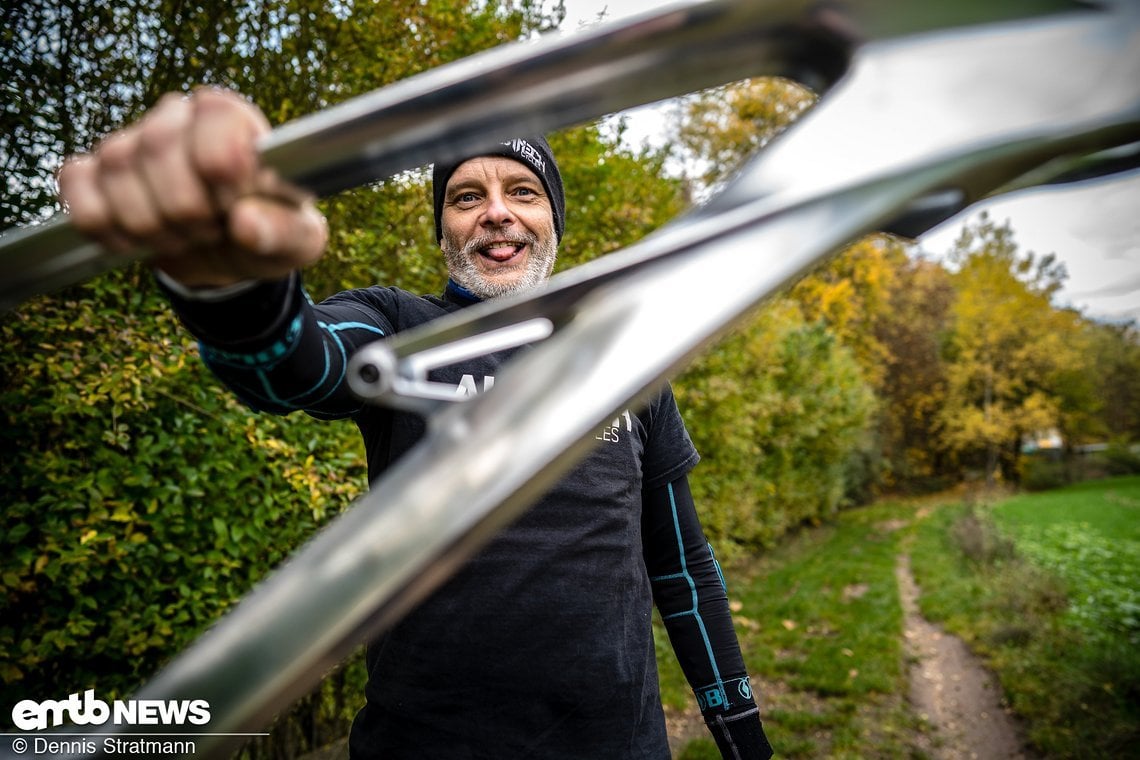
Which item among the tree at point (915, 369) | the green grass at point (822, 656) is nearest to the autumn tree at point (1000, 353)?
the tree at point (915, 369)

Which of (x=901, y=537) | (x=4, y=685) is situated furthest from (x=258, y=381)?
(x=901, y=537)

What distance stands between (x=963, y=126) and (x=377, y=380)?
695 mm

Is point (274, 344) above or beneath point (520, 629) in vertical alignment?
above

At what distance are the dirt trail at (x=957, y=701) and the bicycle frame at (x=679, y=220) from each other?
614 centimetres

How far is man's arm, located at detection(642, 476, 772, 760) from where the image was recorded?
1.94 metres

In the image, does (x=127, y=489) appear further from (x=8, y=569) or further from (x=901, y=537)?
(x=901, y=537)

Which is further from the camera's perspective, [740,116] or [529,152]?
[740,116]

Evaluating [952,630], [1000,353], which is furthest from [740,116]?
[1000,353]

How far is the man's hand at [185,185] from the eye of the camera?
1.90 feet

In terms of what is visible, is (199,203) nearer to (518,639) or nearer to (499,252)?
(518,639)

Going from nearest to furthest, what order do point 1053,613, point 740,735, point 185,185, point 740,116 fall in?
1. point 185,185
2. point 740,735
3. point 1053,613
4. point 740,116

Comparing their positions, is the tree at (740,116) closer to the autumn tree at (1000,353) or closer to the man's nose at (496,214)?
the autumn tree at (1000,353)

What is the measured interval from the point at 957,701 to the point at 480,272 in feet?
22.6

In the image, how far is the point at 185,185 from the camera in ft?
1.91
